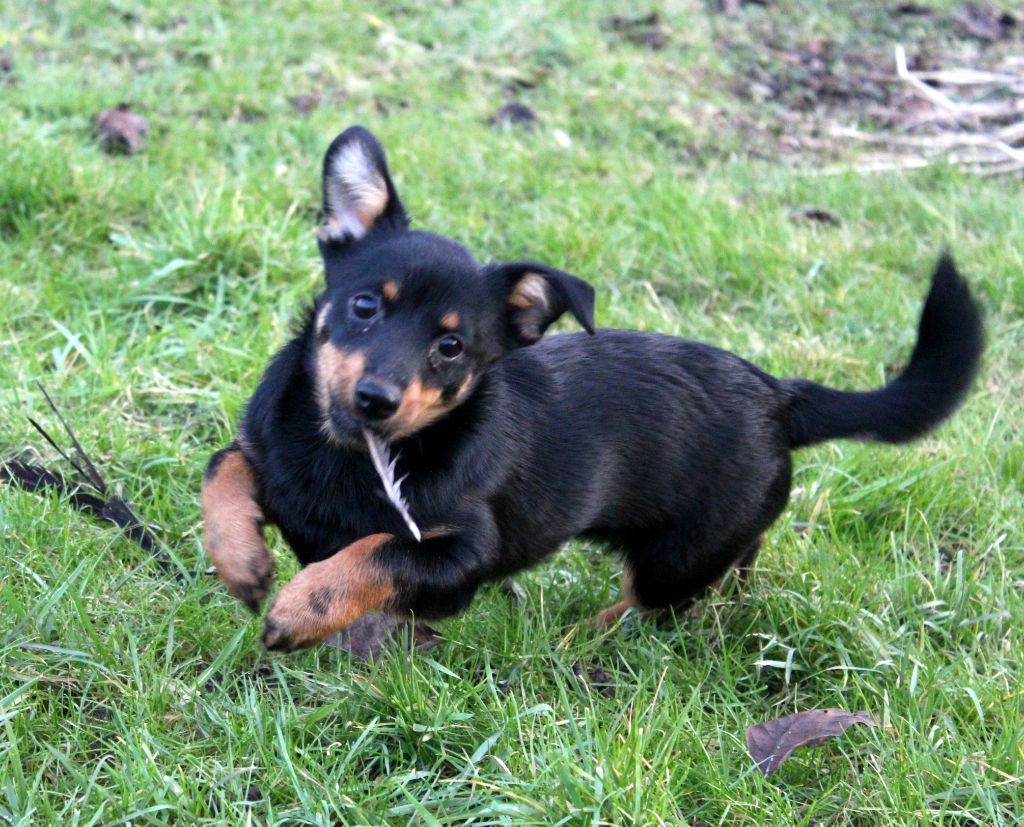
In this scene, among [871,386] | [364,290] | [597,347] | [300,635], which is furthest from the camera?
[871,386]

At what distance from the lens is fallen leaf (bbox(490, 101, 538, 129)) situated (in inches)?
239

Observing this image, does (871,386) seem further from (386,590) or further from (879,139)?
(879,139)

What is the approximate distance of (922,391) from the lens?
123 inches

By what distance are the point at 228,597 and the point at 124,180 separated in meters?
2.35

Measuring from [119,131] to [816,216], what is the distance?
3098 millimetres

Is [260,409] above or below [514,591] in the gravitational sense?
above

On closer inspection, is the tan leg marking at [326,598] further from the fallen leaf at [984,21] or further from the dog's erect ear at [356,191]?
the fallen leaf at [984,21]

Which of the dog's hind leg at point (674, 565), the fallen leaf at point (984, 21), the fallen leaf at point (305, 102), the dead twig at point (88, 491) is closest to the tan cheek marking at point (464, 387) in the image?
the dog's hind leg at point (674, 565)

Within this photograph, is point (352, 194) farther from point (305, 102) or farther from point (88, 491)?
point (305, 102)

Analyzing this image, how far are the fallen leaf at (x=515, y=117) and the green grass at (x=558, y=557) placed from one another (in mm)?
81

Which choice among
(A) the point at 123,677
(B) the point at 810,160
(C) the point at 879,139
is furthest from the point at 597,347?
(C) the point at 879,139

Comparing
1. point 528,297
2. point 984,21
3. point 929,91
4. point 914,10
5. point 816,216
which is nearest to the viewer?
point 528,297

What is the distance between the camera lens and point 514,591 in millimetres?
3229

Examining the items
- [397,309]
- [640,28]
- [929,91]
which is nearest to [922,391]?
[397,309]
